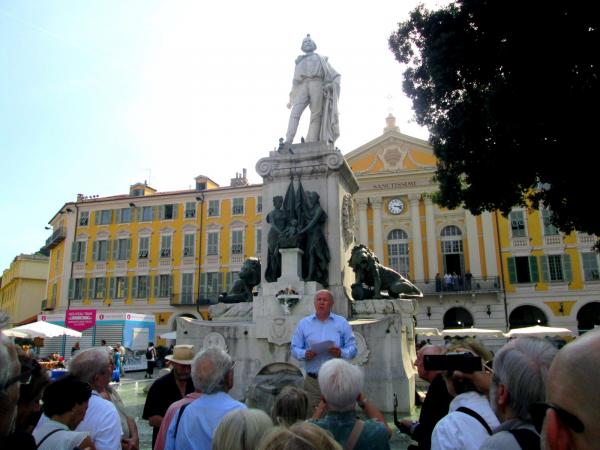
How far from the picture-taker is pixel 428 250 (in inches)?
1548

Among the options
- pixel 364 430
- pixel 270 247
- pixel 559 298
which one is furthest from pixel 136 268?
pixel 364 430

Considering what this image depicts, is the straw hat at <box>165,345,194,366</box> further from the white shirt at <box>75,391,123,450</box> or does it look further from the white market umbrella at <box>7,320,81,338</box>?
the white market umbrella at <box>7,320,81,338</box>

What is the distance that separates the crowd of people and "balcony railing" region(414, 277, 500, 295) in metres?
35.4

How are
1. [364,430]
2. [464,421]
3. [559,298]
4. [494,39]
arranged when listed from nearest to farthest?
[464,421]
[364,430]
[494,39]
[559,298]

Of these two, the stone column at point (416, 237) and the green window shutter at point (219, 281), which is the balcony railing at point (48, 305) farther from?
the stone column at point (416, 237)

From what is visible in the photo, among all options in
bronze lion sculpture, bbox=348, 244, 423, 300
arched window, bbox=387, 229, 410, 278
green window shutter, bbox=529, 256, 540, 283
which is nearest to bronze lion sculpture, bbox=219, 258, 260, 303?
bronze lion sculpture, bbox=348, 244, 423, 300

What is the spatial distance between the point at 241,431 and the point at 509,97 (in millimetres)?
10056

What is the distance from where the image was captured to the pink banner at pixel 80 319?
23.8 metres

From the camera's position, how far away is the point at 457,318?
38.7m

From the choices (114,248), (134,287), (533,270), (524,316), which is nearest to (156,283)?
(134,287)

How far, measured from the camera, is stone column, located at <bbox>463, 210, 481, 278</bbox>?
38.2 metres

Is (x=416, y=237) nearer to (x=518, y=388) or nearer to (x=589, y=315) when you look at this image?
(x=589, y=315)

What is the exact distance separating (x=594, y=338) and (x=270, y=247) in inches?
336

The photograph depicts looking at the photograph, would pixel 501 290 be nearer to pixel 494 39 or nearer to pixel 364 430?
pixel 494 39
